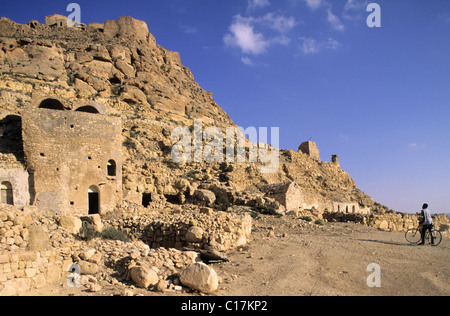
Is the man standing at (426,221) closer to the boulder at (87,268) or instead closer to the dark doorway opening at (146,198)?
the boulder at (87,268)

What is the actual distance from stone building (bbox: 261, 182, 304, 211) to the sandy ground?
288 inches

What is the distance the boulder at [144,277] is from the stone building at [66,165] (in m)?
7.94

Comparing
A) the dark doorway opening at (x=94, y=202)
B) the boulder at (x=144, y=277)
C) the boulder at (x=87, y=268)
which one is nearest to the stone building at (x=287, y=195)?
the dark doorway opening at (x=94, y=202)

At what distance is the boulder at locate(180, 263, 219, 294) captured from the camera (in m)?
5.13

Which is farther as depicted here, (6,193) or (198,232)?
(6,193)

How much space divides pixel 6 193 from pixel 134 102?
20.6 meters

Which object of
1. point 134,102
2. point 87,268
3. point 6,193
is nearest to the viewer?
point 87,268

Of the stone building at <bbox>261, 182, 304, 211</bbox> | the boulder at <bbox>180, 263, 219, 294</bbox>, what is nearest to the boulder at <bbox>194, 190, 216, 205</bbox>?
the stone building at <bbox>261, 182, 304, 211</bbox>

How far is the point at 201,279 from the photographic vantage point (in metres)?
5.16

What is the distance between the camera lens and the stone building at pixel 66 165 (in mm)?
11516

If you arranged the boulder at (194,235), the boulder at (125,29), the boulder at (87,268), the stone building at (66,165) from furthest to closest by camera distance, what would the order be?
the boulder at (125,29) < the stone building at (66,165) < the boulder at (194,235) < the boulder at (87,268)

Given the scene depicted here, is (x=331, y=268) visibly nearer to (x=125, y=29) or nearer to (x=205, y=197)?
(x=205, y=197)

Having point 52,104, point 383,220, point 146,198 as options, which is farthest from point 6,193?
point 383,220

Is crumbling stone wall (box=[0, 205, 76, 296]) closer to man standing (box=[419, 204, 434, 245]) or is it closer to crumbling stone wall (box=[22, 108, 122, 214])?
crumbling stone wall (box=[22, 108, 122, 214])
